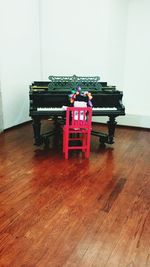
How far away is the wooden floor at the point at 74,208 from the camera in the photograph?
1743 millimetres

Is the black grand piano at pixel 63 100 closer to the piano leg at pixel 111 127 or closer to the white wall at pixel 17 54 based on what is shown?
the piano leg at pixel 111 127

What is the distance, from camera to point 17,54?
4508 mm

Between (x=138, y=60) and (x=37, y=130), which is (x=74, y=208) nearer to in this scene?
(x=37, y=130)

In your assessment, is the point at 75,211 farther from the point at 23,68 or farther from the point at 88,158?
the point at 23,68

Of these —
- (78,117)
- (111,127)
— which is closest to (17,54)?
(78,117)

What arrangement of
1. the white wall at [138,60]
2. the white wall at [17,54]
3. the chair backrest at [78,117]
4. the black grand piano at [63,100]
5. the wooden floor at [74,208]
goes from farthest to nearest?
1. the white wall at [138,60]
2. the white wall at [17,54]
3. the black grand piano at [63,100]
4. the chair backrest at [78,117]
5. the wooden floor at [74,208]

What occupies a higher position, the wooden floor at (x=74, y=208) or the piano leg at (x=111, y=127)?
the piano leg at (x=111, y=127)

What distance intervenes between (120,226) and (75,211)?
42cm

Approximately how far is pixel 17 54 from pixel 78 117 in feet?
6.75

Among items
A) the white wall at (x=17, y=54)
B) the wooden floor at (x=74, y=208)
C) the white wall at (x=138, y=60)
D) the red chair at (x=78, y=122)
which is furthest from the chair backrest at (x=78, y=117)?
the white wall at (x=138, y=60)

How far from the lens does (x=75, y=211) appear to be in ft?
7.32

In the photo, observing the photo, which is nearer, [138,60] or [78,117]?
[78,117]

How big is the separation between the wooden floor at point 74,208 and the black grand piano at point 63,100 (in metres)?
0.52

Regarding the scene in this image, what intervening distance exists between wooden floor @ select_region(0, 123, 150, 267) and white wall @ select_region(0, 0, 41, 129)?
1186 mm
